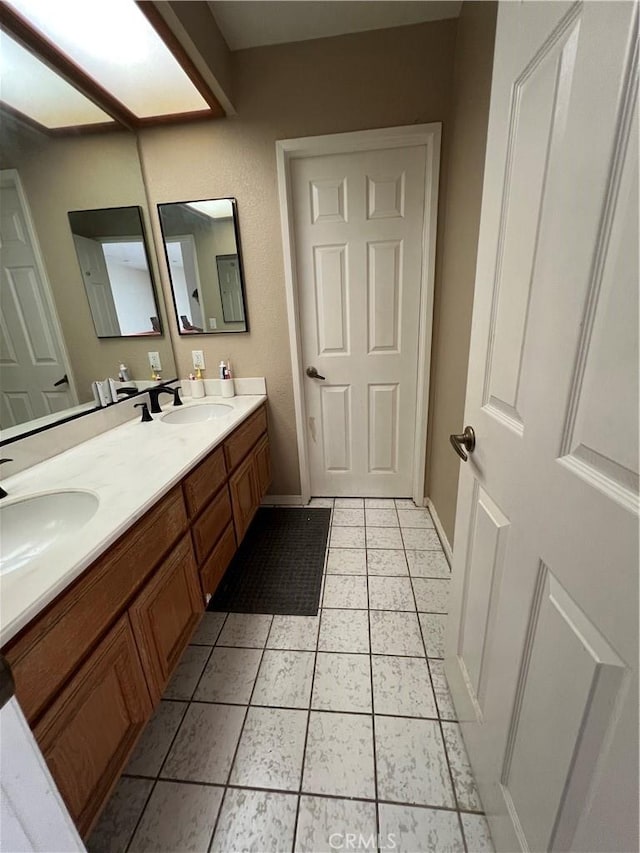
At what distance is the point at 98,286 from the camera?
1.52 meters

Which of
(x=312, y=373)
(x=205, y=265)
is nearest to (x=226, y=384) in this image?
(x=312, y=373)

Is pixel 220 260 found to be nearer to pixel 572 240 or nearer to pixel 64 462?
pixel 64 462

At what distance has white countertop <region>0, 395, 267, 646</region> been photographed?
62 centimetres

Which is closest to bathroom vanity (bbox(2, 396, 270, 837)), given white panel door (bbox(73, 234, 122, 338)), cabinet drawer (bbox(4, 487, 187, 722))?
cabinet drawer (bbox(4, 487, 187, 722))

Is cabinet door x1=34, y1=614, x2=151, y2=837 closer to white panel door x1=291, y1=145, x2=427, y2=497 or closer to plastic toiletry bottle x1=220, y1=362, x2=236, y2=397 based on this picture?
plastic toiletry bottle x1=220, y1=362, x2=236, y2=397

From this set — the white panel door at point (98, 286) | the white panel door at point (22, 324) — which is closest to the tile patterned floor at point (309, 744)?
the white panel door at point (22, 324)

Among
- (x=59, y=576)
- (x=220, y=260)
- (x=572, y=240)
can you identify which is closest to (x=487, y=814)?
(x=59, y=576)

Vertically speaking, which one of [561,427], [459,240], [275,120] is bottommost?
[561,427]

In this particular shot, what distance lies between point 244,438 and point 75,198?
48.8 inches

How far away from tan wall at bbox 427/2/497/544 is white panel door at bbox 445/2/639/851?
2.29 ft

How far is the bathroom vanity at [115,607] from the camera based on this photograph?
0.62m

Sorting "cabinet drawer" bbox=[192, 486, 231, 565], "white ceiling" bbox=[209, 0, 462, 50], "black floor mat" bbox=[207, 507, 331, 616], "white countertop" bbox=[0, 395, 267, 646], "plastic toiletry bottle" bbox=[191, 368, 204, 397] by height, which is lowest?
"black floor mat" bbox=[207, 507, 331, 616]

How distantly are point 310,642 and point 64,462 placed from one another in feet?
3.88

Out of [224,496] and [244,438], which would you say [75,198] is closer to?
[244,438]
